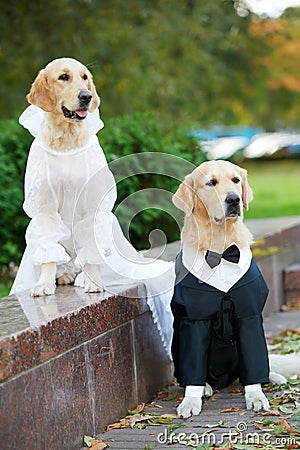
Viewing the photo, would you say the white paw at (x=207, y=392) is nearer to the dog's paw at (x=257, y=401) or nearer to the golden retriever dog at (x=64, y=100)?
the dog's paw at (x=257, y=401)

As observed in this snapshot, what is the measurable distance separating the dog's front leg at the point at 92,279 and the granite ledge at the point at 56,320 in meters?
0.05

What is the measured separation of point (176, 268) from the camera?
15.9ft

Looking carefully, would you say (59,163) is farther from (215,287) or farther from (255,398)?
(255,398)

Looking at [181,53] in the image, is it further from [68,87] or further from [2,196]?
[68,87]

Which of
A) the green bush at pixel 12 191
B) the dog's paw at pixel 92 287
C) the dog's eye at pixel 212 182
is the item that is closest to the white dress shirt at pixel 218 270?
the dog's eye at pixel 212 182

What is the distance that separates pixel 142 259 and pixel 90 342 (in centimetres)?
120

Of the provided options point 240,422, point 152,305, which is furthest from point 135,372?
point 240,422

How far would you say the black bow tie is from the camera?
470cm

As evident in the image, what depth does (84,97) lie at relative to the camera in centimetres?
465

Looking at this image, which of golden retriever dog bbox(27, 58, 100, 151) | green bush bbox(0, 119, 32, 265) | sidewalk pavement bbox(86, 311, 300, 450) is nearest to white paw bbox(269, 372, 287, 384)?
sidewalk pavement bbox(86, 311, 300, 450)

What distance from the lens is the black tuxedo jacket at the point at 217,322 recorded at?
4656 mm

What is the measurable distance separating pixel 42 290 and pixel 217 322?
975mm

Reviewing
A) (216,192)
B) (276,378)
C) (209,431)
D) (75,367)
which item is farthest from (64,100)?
(276,378)

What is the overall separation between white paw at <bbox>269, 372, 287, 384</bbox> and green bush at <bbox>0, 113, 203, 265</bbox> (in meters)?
3.03
